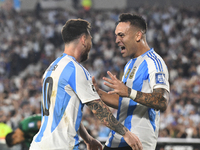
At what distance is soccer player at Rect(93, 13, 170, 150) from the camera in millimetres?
3002

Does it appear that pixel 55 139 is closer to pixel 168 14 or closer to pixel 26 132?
pixel 26 132

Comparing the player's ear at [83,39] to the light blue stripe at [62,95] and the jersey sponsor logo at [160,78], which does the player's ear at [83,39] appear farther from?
the jersey sponsor logo at [160,78]

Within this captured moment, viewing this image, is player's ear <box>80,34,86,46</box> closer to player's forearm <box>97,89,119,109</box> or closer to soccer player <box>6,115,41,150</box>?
player's forearm <box>97,89,119,109</box>

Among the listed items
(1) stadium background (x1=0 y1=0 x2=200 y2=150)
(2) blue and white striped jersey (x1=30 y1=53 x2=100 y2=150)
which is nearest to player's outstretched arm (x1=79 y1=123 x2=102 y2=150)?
(2) blue and white striped jersey (x1=30 y1=53 x2=100 y2=150)

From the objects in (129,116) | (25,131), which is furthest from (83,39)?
(25,131)

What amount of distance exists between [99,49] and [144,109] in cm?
1224

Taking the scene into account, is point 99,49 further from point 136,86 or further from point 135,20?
point 136,86

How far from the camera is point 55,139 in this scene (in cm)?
283

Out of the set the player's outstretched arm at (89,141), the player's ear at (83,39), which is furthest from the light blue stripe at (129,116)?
the player's ear at (83,39)

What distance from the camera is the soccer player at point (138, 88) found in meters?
3.00

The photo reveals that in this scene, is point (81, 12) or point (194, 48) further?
point (81, 12)

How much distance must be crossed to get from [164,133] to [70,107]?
7585 millimetres

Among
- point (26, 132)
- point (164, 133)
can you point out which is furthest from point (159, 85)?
point (164, 133)

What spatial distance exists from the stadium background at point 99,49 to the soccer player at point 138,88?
19.3 ft
